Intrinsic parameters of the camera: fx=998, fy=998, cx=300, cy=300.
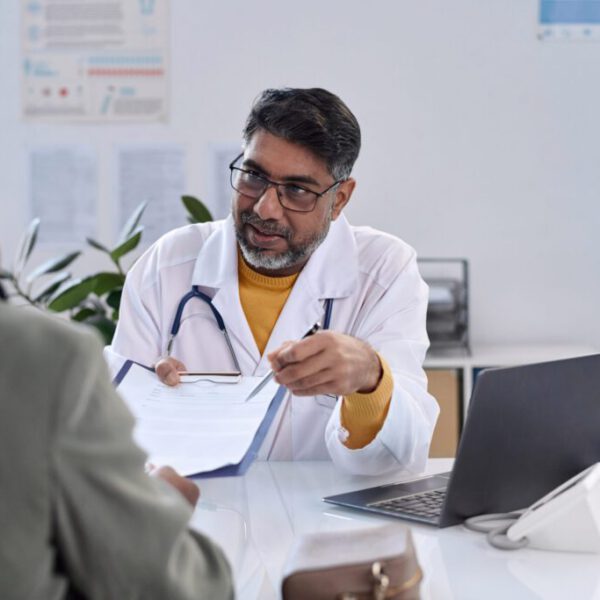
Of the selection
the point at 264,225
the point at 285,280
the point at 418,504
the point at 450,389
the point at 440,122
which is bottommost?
the point at 450,389

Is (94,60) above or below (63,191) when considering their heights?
above

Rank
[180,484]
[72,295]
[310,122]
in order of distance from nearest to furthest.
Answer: [180,484], [310,122], [72,295]

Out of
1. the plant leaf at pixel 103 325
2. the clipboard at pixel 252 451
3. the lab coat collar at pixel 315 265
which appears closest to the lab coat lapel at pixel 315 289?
the lab coat collar at pixel 315 265

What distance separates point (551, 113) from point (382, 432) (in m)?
2.16

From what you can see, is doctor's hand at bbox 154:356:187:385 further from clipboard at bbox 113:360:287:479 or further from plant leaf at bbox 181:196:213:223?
plant leaf at bbox 181:196:213:223

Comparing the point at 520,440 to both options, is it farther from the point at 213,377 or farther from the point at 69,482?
the point at 69,482

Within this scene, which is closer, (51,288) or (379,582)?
(379,582)

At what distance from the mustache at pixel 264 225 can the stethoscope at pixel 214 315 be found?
0.18m

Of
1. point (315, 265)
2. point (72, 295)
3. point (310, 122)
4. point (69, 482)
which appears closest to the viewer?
point (69, 482)

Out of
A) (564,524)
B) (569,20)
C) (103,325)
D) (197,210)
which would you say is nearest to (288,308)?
(564,524)

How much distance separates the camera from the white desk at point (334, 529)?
116cm

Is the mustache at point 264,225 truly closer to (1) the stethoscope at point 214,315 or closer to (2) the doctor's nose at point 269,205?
(2) the doctor's nose at point 269,205

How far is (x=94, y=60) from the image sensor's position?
11.6 ft

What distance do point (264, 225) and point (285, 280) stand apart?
0.56 feet
